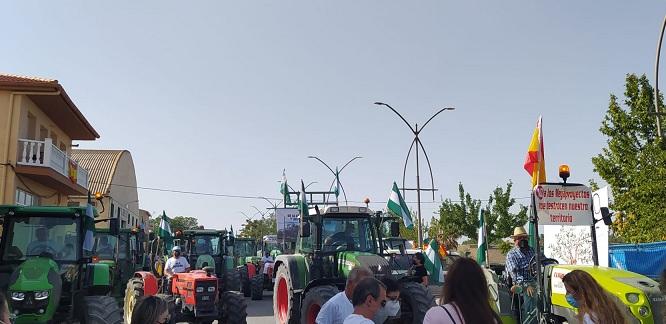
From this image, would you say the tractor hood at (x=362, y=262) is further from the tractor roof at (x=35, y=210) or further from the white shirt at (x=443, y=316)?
the white shirt at (x=443, y=316)

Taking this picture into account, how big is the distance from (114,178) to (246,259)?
23.1 meters

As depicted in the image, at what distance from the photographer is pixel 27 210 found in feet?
29.7

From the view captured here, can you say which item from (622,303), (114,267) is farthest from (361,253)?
(114,267)

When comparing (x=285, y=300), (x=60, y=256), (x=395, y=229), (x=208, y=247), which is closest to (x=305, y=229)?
(x=395, y=229)

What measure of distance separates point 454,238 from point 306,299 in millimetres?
34263

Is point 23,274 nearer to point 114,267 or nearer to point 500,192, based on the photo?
point 114,267

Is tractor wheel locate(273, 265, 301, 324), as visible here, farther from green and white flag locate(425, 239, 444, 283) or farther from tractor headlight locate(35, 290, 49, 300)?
tractor headlight locate(35, 290, 49, 300)

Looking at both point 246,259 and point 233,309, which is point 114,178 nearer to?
point 246,259

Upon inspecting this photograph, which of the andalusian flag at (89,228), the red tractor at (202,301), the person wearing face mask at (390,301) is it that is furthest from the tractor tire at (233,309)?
the person wearing face mask at (390,301)

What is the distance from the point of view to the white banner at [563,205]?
8.12 metres

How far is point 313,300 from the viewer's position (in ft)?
31.8

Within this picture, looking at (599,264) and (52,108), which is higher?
(52,108)

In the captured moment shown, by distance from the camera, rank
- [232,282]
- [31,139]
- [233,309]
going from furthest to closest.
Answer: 1. [31,139]
2. [232,282]
3. [233,309]

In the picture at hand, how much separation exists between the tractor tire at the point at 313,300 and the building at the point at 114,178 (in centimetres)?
3488
